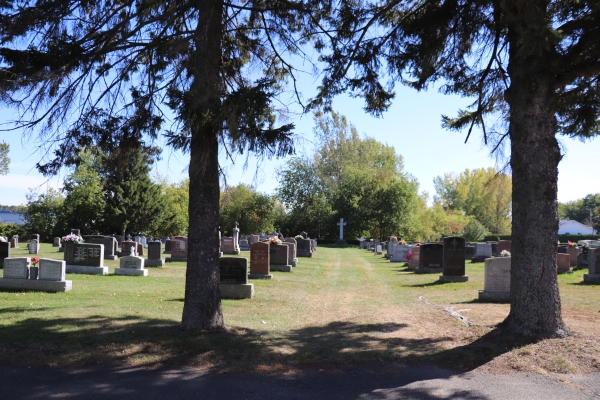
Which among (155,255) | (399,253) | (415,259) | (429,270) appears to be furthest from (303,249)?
(429,270)

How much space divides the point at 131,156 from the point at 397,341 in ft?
19.1

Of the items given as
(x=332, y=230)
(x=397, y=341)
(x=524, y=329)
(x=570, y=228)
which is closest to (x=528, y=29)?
(x=524, y=329)

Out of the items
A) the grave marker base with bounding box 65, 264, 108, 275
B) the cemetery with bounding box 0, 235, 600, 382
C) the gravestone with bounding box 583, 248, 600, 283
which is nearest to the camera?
the cemetery with bounding box 0, 235, 600, 382

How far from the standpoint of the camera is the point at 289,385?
543 centimetres

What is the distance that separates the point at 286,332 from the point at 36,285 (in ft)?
24.5

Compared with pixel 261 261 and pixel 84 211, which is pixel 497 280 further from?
pixel 84 211

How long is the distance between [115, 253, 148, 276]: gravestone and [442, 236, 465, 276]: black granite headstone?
10.3 m

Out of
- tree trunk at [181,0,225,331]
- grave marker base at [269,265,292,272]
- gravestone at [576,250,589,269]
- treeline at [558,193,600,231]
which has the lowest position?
grave marker base at [269,265,292,272]

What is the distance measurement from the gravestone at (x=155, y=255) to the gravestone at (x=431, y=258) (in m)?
10.8

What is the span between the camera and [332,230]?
60.6 m

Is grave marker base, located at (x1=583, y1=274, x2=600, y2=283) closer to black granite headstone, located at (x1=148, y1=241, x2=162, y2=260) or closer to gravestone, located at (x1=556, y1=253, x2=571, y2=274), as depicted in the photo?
gravestone, located at (x1=556, y1=253, x2=571, y2=274)

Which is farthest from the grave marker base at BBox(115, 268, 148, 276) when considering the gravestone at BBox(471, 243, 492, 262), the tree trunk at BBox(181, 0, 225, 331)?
the gravestone at BBox(471, 243, 492, 262)

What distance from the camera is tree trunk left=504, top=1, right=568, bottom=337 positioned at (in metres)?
6.98

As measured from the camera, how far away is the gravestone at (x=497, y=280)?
1145 cm
